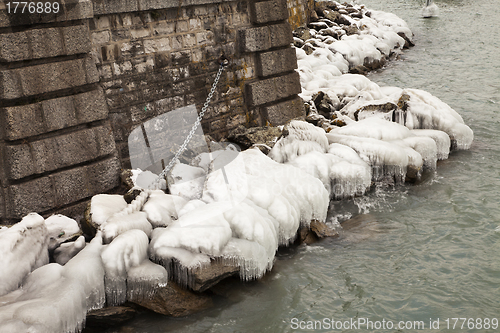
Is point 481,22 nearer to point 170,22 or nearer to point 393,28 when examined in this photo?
point 393,28

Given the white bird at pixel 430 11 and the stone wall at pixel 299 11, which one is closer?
the stone wall at pixel 299 11

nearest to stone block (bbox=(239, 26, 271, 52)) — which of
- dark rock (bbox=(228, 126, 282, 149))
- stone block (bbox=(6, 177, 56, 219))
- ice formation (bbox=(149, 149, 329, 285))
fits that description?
dark rock (bbox=(228, 126, 282, 149))

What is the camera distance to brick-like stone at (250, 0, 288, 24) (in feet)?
23.9

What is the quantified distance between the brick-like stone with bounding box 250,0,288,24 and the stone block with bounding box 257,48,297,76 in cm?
49

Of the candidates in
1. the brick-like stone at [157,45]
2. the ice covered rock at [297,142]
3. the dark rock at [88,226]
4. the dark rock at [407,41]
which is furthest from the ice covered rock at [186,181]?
the dark rock at [407,41]

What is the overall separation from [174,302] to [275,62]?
434cm

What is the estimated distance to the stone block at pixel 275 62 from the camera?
7493 mm

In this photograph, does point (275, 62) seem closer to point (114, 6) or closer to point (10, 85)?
point (114, 6)

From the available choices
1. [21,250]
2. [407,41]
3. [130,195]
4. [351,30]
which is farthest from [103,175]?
[407,41]

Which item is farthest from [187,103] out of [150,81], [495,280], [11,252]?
[495,280]

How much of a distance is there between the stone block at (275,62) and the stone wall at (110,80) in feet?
0.05

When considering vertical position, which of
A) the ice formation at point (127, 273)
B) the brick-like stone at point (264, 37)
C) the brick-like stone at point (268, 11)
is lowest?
the ice formation at point (127, 273)

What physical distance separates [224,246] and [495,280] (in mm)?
2696

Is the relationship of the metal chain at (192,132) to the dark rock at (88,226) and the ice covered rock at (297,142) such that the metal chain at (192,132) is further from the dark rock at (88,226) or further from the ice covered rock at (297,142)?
the ice covered rock at (297,142)
